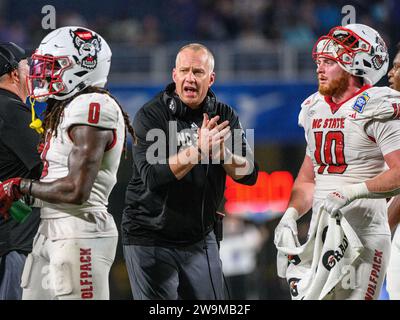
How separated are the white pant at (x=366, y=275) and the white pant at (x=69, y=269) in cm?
112

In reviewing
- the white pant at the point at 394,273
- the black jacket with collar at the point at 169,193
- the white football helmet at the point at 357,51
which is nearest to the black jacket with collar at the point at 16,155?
the black jacket with collar at the point at 169,193

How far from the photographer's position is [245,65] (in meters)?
9.55

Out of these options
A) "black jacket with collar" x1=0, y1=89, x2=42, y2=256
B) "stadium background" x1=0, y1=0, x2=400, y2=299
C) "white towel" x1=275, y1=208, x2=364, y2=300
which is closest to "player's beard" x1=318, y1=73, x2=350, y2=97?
"white towel" x1=275, y1=208, x2=364, y2=300

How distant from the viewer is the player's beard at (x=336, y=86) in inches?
183

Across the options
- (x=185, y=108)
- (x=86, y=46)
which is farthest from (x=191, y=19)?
(x=86, y=46)

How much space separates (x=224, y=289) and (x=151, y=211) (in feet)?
1.97

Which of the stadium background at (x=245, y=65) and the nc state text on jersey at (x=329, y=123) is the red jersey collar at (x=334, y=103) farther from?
the stadium background at (x=245, y=65)

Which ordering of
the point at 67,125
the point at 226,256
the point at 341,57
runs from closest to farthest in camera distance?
the point at 67,125 → the point at 341,57 → the point at 226,256

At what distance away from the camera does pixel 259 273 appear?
371 inches

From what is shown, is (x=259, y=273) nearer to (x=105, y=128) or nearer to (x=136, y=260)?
(x=136, y=260)

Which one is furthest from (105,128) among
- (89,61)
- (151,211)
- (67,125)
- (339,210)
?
(339,210)

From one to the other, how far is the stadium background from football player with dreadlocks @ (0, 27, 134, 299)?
4141 mm

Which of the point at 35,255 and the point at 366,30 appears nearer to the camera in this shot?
the point at 35,255

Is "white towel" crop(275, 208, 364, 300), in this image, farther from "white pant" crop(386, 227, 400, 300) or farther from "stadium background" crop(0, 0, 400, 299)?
"stadium background" crop(0, 0, 400, 299)
